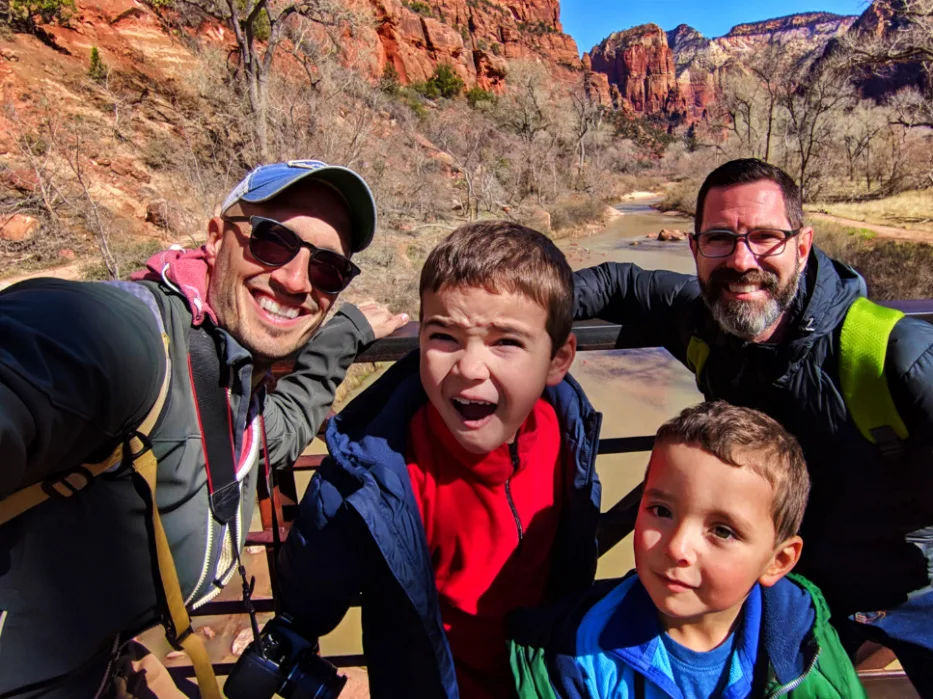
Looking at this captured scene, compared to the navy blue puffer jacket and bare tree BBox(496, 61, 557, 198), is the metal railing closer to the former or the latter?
the navy blue puffer jacket

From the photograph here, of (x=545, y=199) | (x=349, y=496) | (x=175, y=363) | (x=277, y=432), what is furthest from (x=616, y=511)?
(x=545, y=199)

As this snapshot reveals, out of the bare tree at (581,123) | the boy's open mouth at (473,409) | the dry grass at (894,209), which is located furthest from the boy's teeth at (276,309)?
the bare tree at (581,123)

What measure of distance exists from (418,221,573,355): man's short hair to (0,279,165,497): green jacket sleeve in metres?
0.64

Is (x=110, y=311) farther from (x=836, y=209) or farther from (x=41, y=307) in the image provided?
(x=836, y=209)

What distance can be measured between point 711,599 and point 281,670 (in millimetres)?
961

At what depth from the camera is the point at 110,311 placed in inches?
41.8

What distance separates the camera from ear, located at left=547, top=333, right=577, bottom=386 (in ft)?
4.56

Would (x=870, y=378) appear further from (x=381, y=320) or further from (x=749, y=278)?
(x=381, y=320)

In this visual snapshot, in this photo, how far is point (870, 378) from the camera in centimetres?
128

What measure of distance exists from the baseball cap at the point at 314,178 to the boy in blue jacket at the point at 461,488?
40cm

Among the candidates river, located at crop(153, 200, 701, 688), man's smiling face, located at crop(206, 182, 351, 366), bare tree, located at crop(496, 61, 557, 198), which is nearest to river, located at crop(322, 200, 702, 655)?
river, located at crop(153, 200, 701, 688)

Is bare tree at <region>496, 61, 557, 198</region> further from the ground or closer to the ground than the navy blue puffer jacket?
further from the ground

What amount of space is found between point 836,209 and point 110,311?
101ft

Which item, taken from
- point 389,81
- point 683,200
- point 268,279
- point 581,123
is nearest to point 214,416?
point 268,279
